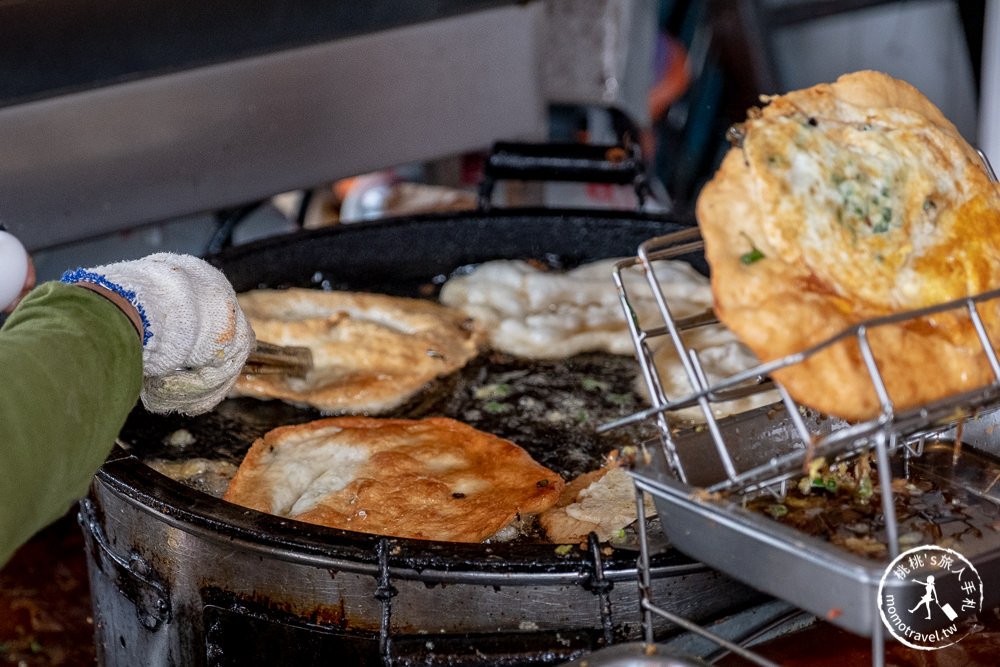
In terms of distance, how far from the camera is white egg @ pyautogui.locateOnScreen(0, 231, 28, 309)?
2.00 m

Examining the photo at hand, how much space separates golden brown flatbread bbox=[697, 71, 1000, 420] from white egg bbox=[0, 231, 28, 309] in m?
1.43

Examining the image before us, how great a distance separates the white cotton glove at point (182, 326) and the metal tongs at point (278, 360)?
1.08ft

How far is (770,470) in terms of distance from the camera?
1.47 metres

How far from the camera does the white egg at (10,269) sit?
200cm

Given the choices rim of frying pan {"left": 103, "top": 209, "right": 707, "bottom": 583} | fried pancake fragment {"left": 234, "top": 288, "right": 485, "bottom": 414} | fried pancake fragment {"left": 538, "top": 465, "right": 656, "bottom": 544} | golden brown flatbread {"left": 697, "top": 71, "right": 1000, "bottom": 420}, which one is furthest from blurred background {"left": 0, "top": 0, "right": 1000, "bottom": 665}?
golden brown flatbread {"left": 697, "top": 71, "right": 1000, "bottom": 420}

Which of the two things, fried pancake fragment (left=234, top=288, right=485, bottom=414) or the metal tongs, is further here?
fried pancake fragment (left=234, top=288, right=485, bottom=414)

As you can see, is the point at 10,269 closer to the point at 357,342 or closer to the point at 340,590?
the point at 340,590

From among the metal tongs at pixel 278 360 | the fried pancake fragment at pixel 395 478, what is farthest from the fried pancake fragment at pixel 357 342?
the fried pancake fragment at pixel 395 478

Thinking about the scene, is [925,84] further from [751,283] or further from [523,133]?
[751,283]

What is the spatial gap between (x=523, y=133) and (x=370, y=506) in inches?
115

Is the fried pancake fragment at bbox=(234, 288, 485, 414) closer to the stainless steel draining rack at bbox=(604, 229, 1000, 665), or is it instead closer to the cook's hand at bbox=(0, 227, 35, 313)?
the cook's hand at bbox=(0, 227, 35, 313)

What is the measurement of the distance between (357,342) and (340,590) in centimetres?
126

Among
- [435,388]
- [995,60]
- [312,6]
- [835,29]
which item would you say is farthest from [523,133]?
[835,29]

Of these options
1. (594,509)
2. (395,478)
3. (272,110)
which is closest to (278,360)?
(395,478)
